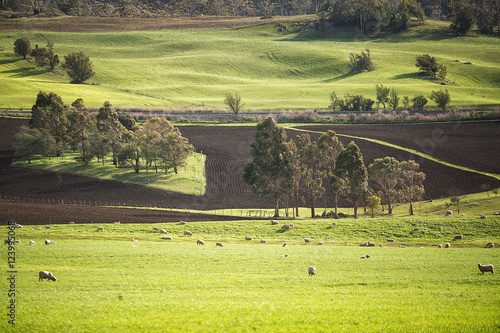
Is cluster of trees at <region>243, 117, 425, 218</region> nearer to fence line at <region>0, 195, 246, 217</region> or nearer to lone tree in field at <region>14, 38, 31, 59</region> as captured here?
fence line at <region>0, 195, 246, 217</region>

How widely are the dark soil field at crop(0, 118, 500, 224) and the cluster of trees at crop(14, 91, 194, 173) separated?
236 inches

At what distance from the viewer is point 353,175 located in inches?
2211

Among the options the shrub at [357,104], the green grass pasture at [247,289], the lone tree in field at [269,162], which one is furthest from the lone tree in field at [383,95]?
the green grass pasture at [247,289]

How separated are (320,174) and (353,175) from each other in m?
7.42

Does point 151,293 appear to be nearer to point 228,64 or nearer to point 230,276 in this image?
point 230,276

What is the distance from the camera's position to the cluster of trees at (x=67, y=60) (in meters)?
151

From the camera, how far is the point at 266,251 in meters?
34.0

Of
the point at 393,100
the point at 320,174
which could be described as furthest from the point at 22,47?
the point at 320,174

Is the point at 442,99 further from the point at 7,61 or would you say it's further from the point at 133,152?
the point at 7,61

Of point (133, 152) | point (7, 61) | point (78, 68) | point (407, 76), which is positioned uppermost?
point (7, 61)

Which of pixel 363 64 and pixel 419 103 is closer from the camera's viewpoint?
pixel 419 103

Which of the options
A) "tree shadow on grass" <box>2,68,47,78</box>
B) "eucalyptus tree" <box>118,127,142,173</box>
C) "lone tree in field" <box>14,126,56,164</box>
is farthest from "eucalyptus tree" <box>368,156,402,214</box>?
"tree shadow on grass" <box>2,68,47,78</box>

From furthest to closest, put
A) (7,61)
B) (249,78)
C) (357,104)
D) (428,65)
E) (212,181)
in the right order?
(249,78) < (428,65) < (7,61) < (357,104) < (212,181)

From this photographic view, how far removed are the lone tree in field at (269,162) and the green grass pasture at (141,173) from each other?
1200cm
